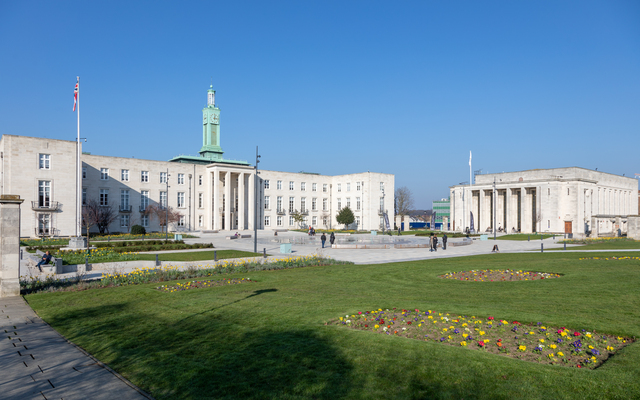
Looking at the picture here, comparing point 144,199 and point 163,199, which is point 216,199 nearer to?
point 163,199

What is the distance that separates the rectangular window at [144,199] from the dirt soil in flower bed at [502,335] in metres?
63.2

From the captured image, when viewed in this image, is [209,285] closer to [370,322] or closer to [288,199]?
[370,322]

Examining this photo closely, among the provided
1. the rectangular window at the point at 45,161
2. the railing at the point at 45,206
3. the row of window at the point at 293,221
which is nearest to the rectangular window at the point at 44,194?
the railing at the point at 45,206

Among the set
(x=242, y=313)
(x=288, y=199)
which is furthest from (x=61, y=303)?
(x=288, y=199)

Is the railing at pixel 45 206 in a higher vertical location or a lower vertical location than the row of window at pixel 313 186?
lower

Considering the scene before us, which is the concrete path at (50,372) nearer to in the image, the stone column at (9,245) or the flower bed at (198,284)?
the flower bed at (198,284)

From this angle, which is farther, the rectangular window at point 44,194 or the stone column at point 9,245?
the rectangular window at point 44,194

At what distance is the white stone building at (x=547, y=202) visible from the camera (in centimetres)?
7294

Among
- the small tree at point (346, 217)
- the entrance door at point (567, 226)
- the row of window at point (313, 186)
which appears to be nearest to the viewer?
the entrance door at point (567, 226)

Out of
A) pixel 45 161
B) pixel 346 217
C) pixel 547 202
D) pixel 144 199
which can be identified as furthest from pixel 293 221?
pixel 547 202

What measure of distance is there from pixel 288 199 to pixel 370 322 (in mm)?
75643

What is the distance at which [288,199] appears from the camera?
277ft

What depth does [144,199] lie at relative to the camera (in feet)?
218

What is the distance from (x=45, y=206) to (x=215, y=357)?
53.4 meters
